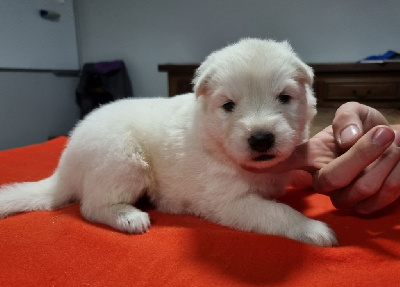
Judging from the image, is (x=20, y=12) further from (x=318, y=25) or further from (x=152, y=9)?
(x=318, y=25)

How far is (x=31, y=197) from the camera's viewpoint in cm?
215

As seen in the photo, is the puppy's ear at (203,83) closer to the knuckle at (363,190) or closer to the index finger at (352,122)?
the index finger at (352,122)

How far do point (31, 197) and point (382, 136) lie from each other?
1935mm

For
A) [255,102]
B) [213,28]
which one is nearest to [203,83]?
[255,102]

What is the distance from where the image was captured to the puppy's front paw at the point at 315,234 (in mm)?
1501

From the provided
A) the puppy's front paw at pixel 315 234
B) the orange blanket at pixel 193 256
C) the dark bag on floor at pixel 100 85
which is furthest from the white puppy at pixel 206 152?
the dark bag on floor at pixel 100 85

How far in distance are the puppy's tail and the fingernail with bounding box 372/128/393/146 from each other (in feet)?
5.84

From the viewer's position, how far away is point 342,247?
146 centimetres

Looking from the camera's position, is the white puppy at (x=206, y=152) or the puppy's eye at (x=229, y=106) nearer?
the white puppy at (x=206, y=152)

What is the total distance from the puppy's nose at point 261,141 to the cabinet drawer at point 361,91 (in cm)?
361

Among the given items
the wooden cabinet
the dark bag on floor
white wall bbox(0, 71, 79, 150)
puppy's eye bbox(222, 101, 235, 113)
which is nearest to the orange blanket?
puppy's eye bbox(222, 101, 235, 113)

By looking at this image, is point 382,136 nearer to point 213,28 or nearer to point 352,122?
point 352,122

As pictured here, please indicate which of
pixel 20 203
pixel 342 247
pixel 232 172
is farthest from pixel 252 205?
pixel 20 203

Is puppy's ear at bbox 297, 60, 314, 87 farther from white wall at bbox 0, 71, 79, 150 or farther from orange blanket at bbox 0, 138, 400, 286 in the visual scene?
white wall at bbox 0, 71, 79, 150
